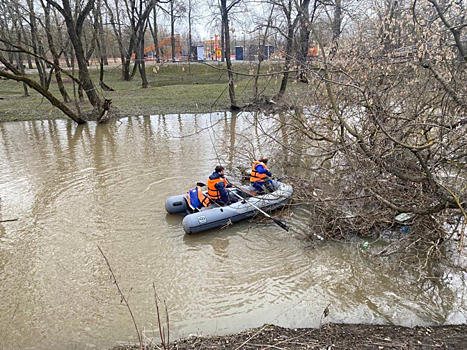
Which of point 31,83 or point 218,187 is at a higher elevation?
point 31,83

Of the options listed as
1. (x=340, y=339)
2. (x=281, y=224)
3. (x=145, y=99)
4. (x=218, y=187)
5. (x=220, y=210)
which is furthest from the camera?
(x=145, y=99)

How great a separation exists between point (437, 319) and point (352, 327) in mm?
1133

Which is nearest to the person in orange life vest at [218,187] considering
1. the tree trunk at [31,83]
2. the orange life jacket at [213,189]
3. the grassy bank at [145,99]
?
the orange life jacket at [213,189]

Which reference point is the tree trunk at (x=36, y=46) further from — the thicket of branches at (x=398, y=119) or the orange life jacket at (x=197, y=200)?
the thicket of branches at (x=398, y=119)

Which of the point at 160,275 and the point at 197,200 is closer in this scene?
the point at 160,275

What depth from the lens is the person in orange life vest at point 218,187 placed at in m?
6.93

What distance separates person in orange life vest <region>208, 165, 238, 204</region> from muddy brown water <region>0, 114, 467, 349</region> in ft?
2.08

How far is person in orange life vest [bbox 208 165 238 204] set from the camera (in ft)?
22.7

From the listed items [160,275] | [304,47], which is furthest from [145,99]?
[160,275]

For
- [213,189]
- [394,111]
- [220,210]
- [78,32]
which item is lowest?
[220,210]

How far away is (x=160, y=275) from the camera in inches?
215

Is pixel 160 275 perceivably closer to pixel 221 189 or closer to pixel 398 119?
pixel 221 189

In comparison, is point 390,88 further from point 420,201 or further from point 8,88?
point 8,88

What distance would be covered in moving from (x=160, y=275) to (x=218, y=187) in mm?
2095
